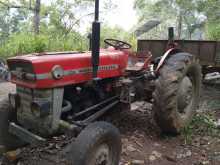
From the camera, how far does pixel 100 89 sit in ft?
12.8

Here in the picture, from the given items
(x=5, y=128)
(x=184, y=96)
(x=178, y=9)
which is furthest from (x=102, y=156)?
(x=178, y=9)

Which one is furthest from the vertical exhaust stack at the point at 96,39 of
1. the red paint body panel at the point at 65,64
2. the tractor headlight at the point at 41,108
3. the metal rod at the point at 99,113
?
the tractor headlight at the point at 41,108

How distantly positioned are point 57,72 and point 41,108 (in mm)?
394

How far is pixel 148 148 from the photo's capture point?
4109 mm

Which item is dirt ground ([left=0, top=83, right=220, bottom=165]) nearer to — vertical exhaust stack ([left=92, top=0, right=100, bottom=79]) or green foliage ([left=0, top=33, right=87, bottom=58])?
vertical exhaust stack ([left=92, top=0, right=100, bottom=79])

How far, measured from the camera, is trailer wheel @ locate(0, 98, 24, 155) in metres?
3.59

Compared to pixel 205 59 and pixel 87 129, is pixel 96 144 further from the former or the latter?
pixel 205 59

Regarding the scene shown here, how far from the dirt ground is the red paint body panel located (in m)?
0.91

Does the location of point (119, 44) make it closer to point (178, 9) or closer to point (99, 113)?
point (99, 113)

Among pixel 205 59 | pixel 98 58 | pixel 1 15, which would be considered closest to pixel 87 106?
pixel 98 58

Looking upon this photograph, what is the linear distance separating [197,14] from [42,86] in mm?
15152

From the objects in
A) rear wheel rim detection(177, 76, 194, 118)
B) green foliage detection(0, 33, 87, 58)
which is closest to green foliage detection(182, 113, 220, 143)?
rear wheel rim detection(177, 76, 194, 118)

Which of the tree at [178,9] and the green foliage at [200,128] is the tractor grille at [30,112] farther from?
the tree at [178,9]

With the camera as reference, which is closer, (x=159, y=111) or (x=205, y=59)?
(x=159, y=111)
